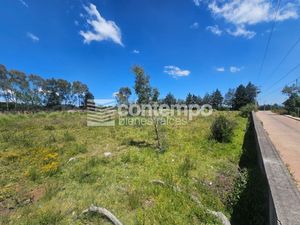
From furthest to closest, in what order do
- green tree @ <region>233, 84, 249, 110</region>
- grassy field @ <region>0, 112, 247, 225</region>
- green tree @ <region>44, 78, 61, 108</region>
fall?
green tree @ <region>233, 84, 249, 110</region>
green tree @ <region>44, 78, 61, 108</region>
grassy field @ <region>0, 112, 247, 225</region>

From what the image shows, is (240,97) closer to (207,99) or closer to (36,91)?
(207,99)

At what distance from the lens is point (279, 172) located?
301 cm

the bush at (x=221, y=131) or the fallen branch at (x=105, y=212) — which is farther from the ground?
the bush at (x=221, y=131)

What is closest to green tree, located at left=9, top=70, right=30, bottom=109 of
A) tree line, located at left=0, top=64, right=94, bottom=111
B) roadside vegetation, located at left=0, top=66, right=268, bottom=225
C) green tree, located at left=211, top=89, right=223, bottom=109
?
tree line, located at left=0, top=64, right=94, bottom=111

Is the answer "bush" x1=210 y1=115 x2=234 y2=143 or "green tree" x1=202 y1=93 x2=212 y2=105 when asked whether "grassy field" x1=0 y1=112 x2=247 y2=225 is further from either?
"green tree" x1=202 y1=93 x2=212 y2=105

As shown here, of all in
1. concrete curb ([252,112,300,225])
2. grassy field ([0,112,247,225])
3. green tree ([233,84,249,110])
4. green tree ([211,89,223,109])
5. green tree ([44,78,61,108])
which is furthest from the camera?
green tree ([211,89,223,109])

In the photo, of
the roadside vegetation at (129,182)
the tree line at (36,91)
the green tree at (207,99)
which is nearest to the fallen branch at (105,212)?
the roadside vegetation at (129,182)

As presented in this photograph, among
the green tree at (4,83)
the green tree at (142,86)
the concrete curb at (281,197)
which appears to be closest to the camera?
the concrete curb at (281,197)

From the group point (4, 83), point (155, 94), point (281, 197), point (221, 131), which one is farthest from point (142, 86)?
point (4, 83)

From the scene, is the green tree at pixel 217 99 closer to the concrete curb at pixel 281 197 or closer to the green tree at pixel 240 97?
the green tree at pixel 240 97

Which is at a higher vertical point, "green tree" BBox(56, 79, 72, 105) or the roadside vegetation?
"green tree" BBox(56, 79, 72, 105)

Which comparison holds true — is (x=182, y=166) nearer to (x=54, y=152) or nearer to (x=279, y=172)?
(x=279, y=172)

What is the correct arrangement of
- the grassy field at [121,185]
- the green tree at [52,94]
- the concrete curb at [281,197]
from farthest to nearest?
the green tree at [52,94], the grassy field at [121,185], the concrete curb at [281,197]

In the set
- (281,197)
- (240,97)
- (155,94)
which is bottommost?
(281,197)
